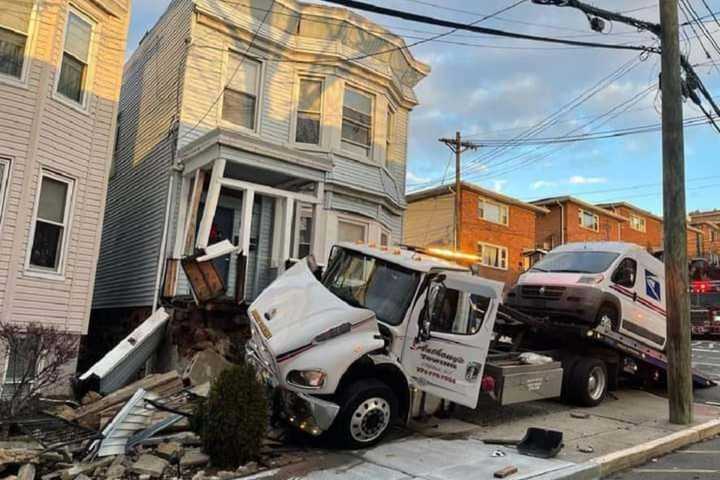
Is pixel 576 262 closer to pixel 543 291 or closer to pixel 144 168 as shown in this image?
pixel 543 291

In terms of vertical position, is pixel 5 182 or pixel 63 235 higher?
pixel 5 182

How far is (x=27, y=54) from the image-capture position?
1004 cm

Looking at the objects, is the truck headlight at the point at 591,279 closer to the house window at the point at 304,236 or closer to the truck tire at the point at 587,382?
the truck tire at the point at 587,382

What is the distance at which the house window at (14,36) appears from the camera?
990 centimetres

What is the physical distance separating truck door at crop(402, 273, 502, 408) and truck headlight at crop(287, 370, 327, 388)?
53.4 inches

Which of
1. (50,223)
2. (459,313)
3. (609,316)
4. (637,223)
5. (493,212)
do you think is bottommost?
(459,313)

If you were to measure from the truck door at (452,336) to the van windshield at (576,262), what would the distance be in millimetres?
3711

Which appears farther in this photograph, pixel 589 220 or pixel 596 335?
pixel 589 220

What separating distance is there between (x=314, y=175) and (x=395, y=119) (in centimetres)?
537

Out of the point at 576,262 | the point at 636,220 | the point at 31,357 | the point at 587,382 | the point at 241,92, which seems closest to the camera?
the point at 31,357

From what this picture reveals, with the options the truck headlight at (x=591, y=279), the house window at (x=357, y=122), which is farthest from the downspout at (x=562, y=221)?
the truck headlight at (x=591, y=279)

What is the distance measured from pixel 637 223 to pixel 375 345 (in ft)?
146

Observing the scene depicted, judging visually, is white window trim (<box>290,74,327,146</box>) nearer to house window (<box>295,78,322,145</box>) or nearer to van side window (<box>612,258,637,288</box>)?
house window (<box>295,78,322,145</box>)

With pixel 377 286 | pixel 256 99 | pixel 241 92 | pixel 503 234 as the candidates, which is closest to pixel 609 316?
pixel 377 286
